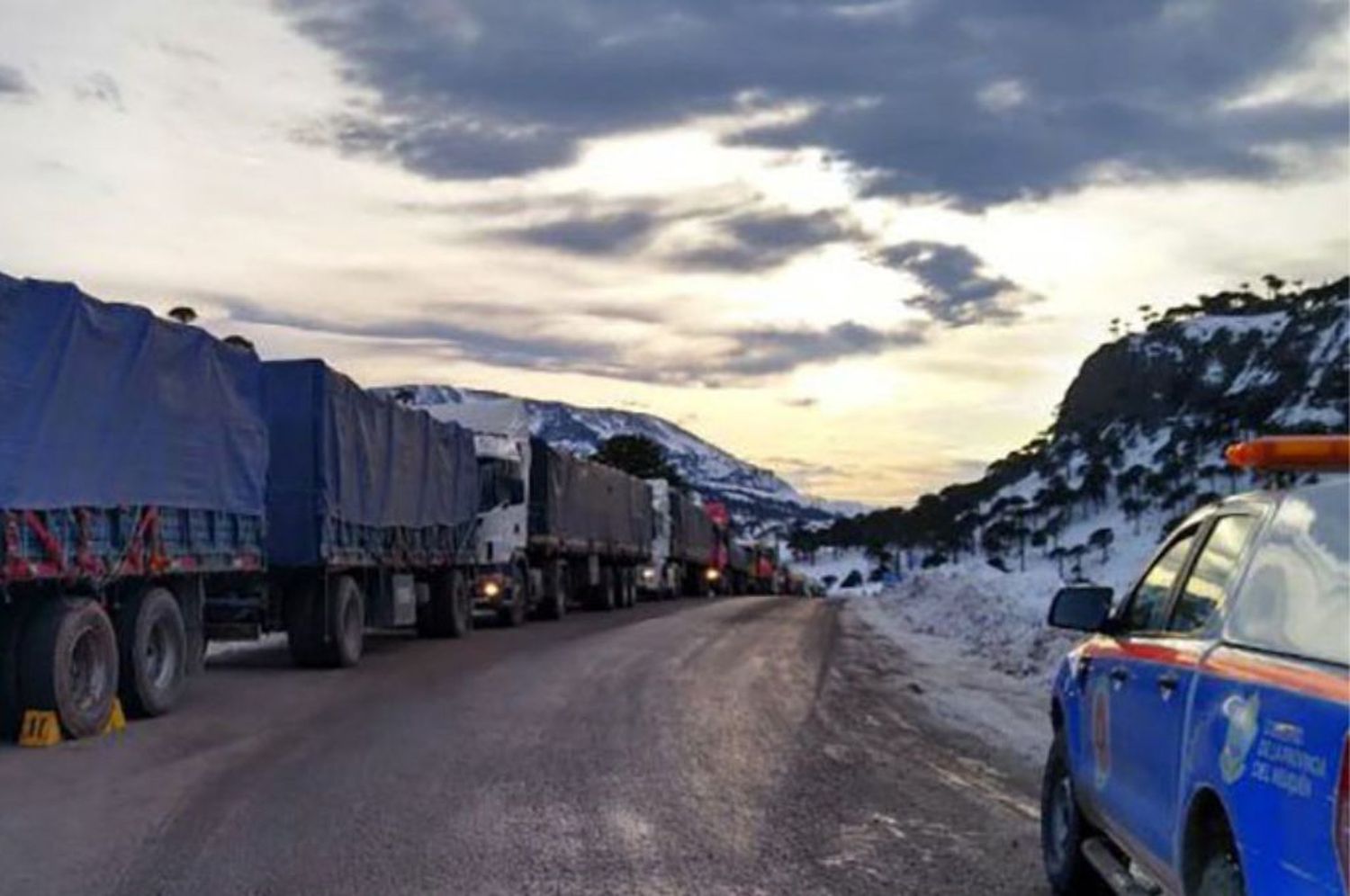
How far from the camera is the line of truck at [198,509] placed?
1182 cm

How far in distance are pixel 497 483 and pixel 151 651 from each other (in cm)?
1539

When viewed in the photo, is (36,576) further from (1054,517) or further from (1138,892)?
(1054,517)

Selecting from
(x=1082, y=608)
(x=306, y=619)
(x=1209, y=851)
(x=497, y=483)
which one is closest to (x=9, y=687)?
(x=306, y=619)

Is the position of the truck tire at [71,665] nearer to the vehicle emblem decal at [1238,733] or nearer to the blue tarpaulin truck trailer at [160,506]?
the blue tarpaulin truck trailer at [160,506]

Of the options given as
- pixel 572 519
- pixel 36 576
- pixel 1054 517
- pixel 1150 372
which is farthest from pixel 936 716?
pixel 1150 372

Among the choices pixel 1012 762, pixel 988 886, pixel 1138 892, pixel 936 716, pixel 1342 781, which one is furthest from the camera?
pixel 936 716

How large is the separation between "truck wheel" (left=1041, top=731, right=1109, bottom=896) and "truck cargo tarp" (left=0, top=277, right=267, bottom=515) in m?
7.74

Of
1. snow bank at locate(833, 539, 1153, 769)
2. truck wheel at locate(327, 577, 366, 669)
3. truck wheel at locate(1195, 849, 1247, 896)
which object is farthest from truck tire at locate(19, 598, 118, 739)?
truck wheel at locate(1195, 849, 1247, 896)

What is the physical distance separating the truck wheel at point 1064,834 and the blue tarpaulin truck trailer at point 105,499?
7.64m

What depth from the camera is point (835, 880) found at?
24.5 ft

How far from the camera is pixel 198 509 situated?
1472 centimetres

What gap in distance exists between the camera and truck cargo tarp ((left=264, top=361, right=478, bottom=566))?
722 inches

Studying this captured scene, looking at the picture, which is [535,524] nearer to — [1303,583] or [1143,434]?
[1303,583]

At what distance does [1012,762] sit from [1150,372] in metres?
131
